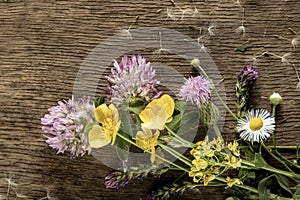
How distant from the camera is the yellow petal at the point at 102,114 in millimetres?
850

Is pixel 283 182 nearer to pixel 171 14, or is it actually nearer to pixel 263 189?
pixel 263 189

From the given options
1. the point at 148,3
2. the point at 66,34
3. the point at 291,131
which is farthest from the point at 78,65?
the point at 291,131

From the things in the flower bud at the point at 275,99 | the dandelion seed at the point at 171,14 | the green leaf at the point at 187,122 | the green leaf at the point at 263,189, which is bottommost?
the green leaf at the point at 263,189

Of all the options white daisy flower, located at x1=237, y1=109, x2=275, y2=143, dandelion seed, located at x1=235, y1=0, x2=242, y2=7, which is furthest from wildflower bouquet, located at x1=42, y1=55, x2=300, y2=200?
dandelion seed, located at x1=235, y1=0, x2=242, y2=7

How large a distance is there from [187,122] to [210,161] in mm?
82

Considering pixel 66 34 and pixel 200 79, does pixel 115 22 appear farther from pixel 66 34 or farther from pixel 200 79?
pixel 200 79

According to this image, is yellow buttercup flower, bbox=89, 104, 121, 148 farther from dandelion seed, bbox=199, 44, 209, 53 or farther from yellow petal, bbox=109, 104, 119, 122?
dandelion seed, bbox=199, 44, 209, 53

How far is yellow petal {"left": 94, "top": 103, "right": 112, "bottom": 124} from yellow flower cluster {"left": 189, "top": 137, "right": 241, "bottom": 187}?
145 mm

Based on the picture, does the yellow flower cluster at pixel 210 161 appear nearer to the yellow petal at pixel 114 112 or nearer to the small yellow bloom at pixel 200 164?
the small yellow bloom at pixel 200 164

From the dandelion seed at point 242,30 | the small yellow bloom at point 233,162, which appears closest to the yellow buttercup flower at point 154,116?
the small yellow bloom at point 233,162

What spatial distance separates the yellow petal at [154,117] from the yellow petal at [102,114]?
50 mm

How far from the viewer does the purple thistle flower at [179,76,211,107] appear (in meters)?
0.90

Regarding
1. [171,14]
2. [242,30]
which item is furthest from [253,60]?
[171,14]

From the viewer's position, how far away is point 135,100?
853mm
